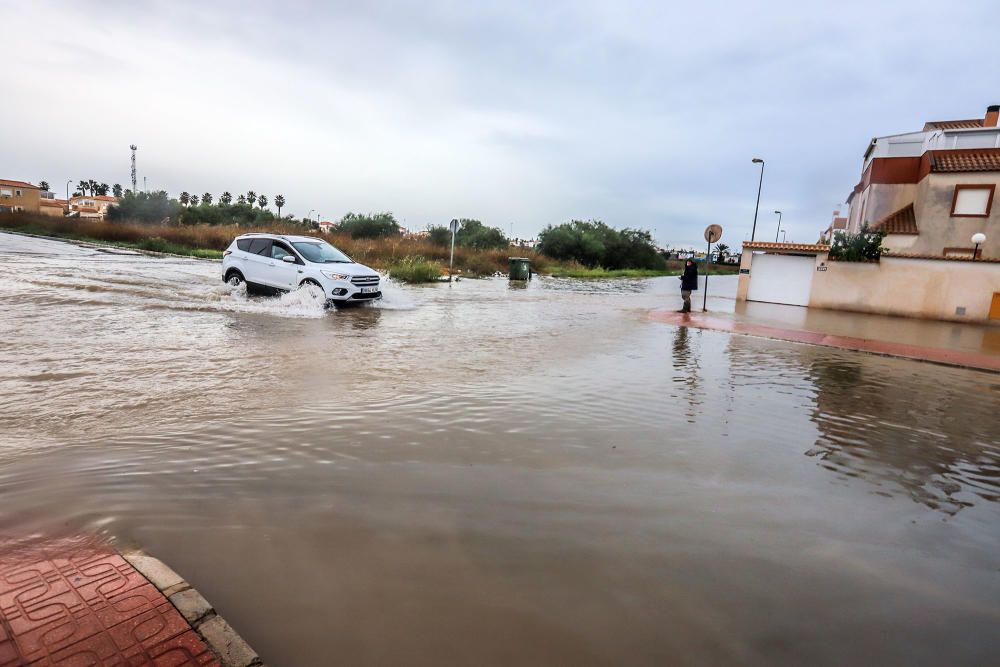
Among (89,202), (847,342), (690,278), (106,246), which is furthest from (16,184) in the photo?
(847,342)

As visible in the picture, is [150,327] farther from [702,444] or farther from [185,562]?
[702,444]

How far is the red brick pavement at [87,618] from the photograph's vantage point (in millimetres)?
2018

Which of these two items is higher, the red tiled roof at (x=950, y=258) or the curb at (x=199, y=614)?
the red tiled roof at (x=950, y=258)

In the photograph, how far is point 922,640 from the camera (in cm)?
251

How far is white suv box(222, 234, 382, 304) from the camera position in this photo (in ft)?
43.4

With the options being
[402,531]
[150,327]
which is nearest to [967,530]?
[402,531]

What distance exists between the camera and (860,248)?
19906mm

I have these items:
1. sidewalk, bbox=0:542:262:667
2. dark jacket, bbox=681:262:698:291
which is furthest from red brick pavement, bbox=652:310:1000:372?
sidewalk, bbox=0:542:262:667

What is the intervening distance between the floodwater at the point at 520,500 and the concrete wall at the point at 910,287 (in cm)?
1381

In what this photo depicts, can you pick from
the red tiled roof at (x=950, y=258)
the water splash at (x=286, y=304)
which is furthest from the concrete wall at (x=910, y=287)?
the water splash at (x=286, y=304)

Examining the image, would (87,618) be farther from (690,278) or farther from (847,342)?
(690,278)

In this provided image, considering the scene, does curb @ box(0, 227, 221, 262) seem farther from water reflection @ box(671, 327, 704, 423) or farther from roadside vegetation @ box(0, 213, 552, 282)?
water reflection @ box(671, 327, 704, 423)

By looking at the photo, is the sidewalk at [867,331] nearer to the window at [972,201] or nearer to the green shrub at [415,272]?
the window at [972,201]

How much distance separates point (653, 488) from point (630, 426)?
1.44 meters
